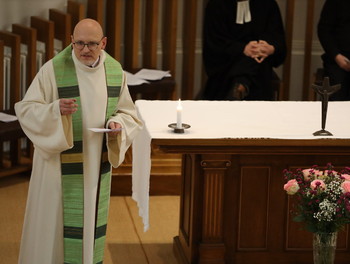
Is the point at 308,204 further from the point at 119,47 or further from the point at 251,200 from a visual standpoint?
the point at 119,47

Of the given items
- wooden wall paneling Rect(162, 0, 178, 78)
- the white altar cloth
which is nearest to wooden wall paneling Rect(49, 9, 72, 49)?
wooden wall paneling Rect(162, 0, 178, 78)

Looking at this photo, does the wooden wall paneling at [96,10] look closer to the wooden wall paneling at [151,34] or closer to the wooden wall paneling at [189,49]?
the wooden wall paneling at [151,34]

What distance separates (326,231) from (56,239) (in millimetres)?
1529

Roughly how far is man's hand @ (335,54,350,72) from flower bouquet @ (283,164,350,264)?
4.03m

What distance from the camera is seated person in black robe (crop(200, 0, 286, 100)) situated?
8609 millimetres

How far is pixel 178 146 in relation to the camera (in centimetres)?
538

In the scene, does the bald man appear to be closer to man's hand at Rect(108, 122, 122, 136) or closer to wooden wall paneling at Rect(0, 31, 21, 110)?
man's hand at Rect(108, 122, 122, 136)

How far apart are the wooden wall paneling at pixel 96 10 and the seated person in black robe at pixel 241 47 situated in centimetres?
99

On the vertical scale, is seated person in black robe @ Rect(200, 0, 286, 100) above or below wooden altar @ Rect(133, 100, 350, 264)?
above

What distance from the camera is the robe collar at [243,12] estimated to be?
8750 millimetres

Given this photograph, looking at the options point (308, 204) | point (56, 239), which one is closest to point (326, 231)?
point (308, 204)

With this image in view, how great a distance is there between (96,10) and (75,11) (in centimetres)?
25

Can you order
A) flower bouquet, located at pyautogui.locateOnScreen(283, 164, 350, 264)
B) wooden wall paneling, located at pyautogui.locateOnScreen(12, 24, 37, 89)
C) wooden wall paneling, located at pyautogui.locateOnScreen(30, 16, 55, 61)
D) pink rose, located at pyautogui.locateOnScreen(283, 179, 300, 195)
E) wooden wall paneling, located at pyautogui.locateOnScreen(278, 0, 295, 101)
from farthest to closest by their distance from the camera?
wooden wall paneling, located at pyautogui.locateOnScreen(278, 0, 295, 101) → wooden wall paneling, located at pyautogui.locateOnScreen(30, 16, 55, 61) → wooden wall paneling, located at pyautogui.locateOnScreen(12, 24, 37, 89) → pink rose, located at pyautogui.locateOnScreen(283, 179, 300, 195) → flower bouquet, located at pyautogui.locateOnScreen(283, 164, 350, 264)

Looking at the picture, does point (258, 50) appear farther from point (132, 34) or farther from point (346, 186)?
point (346, 186)
